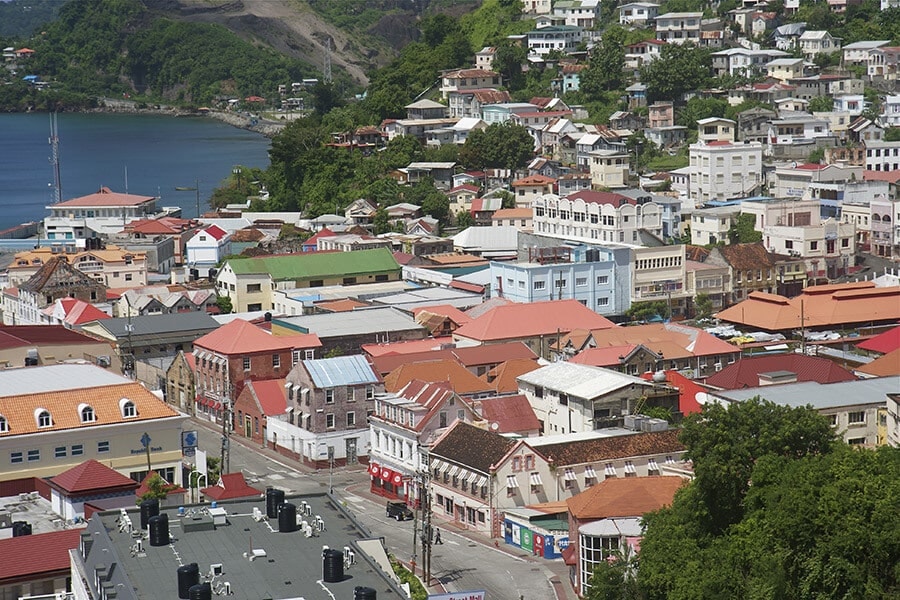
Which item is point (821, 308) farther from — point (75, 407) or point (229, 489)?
point (75, 407)

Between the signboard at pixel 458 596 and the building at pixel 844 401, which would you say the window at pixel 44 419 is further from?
the building at pixel 844 401

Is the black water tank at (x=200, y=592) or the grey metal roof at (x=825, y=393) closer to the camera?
the black water tank at (x=200, y=592)

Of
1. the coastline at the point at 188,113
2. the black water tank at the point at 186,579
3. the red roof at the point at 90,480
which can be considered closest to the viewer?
the black water tank at the point at 186,579

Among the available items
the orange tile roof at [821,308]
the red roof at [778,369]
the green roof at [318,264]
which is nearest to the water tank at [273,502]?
the red roof at [778,369]

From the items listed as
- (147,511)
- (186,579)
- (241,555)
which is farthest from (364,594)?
(147,511)

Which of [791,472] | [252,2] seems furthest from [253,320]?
[252,2]

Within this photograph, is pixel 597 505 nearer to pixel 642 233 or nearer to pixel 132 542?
pixel 132 542
